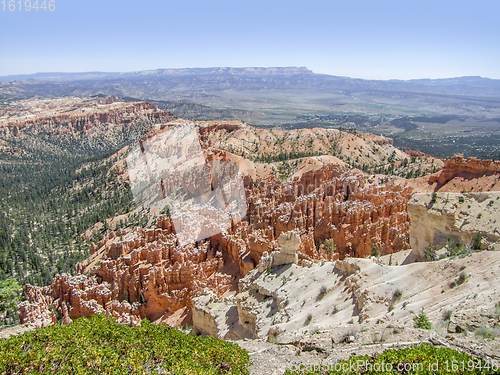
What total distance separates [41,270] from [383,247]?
4359cm

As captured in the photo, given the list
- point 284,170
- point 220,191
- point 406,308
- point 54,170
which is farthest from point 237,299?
point 54,170

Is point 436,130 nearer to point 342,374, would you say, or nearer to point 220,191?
point 220,191

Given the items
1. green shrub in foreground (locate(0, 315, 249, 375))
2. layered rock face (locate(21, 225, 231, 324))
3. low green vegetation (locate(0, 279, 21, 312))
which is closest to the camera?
green shrub in foreground (locate(0, 315, 249, 375))

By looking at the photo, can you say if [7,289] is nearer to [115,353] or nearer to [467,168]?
[115,353]

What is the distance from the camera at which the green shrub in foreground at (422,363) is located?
904cm

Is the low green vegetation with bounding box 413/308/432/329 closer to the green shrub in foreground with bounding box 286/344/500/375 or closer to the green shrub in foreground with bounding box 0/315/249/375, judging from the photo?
the green shrub in foreground with bounding box 286/344/500/375

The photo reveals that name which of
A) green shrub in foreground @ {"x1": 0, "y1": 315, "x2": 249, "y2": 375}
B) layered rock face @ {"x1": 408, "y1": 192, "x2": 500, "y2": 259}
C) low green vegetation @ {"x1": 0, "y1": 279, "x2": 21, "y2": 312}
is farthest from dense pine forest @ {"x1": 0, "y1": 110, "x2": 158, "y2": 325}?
layered rock face @ {"x1": 408, "y1": 192, "x2": 500, "y2": 259}

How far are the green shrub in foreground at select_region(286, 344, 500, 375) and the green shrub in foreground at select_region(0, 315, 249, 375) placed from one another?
321cm

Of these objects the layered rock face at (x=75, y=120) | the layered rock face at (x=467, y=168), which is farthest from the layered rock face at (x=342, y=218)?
the layered rock face at (x=75, y=120)

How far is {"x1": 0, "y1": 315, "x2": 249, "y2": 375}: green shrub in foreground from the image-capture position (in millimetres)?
11773

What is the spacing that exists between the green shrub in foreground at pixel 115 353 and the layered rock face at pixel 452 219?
53.6 feet

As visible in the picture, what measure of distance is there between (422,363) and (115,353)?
1019cm

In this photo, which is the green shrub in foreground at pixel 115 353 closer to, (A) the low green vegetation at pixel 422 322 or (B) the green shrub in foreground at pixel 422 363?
(B) the green shrub in foreground at pixel 422 363

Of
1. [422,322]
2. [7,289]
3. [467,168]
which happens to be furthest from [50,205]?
[422,322]
